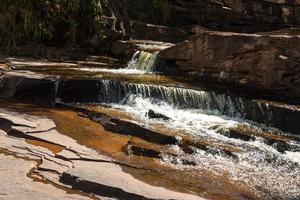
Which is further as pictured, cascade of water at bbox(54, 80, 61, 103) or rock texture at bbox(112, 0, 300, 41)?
rock texture at bbox(112, 0, 300, 41)

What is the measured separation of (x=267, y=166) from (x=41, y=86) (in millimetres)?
6310

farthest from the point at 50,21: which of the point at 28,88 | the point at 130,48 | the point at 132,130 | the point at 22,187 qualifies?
the point at 22,187

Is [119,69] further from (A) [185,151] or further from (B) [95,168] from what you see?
(B) [95,168]

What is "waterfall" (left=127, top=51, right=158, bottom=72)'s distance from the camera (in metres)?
16.8

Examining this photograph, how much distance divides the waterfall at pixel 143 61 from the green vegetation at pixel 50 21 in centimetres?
292

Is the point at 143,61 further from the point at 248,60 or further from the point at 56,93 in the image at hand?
the point at 56,93

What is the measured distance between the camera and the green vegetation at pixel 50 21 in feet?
60.0

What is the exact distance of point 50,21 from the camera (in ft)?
64.8

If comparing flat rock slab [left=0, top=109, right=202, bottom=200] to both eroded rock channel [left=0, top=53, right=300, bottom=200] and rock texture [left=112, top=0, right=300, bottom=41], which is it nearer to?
eroded rock channel [left=0, top=53, right=300, bottom=200]

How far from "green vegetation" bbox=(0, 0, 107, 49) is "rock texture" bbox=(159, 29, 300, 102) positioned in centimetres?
563

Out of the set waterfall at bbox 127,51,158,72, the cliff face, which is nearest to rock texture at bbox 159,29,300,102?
waterfall at bbox 127,51,158,72

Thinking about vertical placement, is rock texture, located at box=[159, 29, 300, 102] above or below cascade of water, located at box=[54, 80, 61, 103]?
above

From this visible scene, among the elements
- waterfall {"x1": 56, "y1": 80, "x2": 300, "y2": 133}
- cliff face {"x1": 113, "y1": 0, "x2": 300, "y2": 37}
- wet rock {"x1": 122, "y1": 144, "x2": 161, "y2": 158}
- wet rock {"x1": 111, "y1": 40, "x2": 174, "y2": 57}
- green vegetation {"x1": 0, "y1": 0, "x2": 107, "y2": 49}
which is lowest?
wet rock {"x1": 122, "y1": 144, "x2": 161, "y2": 158}

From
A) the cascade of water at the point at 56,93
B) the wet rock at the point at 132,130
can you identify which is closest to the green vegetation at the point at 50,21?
the cascade of water at the point at 56,93
